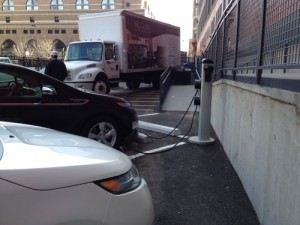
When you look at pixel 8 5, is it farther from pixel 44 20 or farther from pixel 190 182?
pixel 190 182

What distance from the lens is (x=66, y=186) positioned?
6.32 feet

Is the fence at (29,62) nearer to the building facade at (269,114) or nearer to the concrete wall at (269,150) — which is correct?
the building facade at (269,114)

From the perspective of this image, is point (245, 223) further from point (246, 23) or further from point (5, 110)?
point (5, 110)

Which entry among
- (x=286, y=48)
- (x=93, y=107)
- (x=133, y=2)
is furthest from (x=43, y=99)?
(x=133, y=2)

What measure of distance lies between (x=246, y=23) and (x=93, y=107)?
269 cm

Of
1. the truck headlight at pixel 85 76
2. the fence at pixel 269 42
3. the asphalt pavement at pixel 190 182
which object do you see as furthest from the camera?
the truck headlight at pixel 85 76

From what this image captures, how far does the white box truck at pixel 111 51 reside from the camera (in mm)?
14352

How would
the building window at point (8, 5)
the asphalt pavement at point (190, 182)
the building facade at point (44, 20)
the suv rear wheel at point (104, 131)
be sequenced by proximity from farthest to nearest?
1. the building window at point (8, 5)
2. the building facade at point (44, 20)
3. the suv rear wheel at point (104, 131)
4. the asphalt pavement at point (190, 182)

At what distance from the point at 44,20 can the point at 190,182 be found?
3328 inches

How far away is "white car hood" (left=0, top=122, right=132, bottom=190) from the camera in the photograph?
1.86 metres

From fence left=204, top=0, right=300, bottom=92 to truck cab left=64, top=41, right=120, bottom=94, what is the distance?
8693mm

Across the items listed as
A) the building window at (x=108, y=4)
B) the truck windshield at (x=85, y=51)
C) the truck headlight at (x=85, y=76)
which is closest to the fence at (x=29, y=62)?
the truck windshield at (x=85, y=51)

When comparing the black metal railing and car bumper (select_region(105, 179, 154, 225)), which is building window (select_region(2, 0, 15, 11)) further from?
car bumper (select_region(105, 179, 154, 225))

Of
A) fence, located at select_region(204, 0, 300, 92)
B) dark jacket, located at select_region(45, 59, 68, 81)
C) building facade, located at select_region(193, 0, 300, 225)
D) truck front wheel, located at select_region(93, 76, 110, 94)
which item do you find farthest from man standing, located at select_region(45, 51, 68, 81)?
building facade, located at select_region(193, 0, 300, 225)
